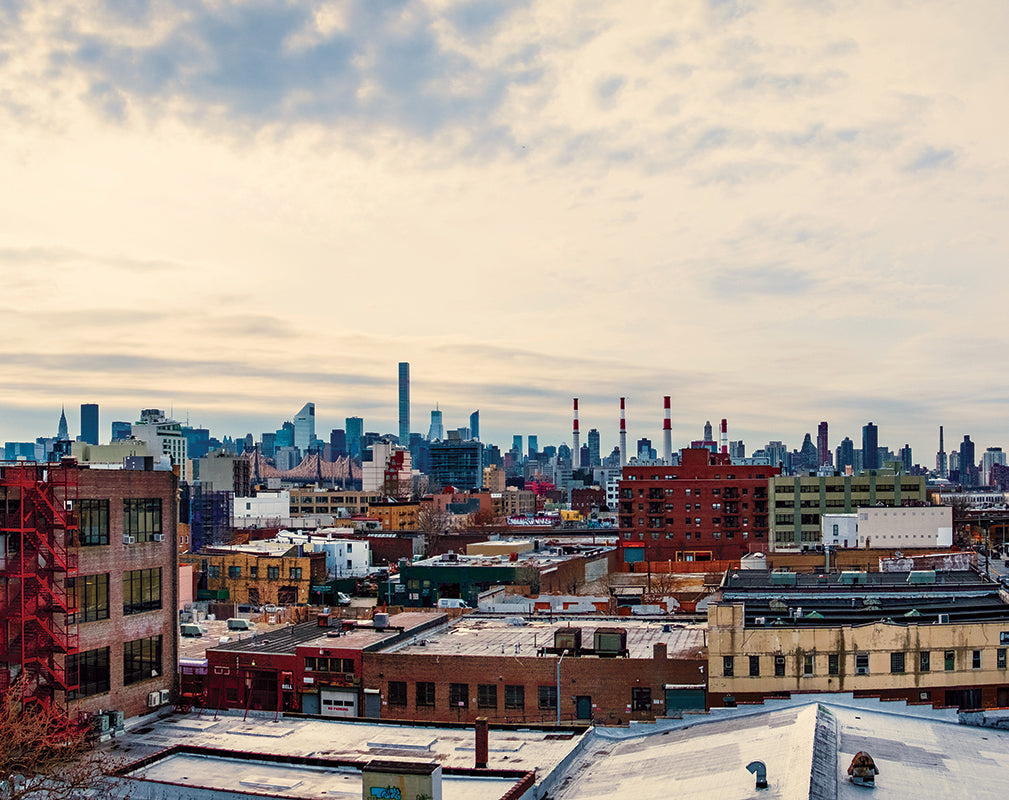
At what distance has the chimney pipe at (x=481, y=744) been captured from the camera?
37.1m

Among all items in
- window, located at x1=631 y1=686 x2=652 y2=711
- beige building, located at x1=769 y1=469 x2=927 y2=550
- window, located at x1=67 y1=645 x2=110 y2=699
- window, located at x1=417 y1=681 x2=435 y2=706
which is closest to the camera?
window, located at x1=67 y1=645 x2=110 y2=699

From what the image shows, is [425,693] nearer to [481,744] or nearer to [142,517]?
[142,517]

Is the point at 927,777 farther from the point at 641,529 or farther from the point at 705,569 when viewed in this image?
the point at 641,529

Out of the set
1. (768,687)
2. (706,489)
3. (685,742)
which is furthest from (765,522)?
(685,742)

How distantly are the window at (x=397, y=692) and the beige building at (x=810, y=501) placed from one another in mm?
103978

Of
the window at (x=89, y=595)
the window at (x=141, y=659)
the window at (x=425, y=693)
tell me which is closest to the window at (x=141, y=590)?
the window at (x=89, y=595)

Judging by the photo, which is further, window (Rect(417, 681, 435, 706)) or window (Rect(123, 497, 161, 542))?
window (Rect(417, 681, 435, 706))

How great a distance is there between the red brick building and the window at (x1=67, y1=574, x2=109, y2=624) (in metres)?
109

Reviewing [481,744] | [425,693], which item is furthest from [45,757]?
[425,693]

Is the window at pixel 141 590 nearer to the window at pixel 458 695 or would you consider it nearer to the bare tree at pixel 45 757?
the bare tree at pixel 45 757

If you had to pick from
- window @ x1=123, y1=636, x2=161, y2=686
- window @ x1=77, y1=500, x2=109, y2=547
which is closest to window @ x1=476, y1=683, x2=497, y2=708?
window @ x1=123, y1=636, x2=161, y2=686

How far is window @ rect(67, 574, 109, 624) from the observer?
1731 inches

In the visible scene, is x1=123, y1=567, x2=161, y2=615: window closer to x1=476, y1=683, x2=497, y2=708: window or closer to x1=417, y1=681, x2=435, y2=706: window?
x1=417, y1=681, x2=435, y2=706: window

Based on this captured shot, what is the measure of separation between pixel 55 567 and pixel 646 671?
3085 centimetres
